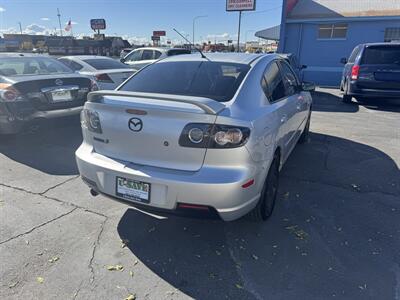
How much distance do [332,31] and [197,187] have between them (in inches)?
704

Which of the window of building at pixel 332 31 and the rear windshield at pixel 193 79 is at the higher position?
the window of building at pixel 332 31

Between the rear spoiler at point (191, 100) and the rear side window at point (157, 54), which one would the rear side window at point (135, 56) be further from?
the rear spoiler at point (191, 100)

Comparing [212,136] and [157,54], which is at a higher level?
[157,54]

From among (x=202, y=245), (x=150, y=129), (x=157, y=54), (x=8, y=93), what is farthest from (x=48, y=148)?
(x=157, y=54)

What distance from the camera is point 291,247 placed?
9.37ft

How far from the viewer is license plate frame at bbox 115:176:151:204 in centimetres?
255

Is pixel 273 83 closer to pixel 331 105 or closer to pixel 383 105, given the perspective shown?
pixel 331 105

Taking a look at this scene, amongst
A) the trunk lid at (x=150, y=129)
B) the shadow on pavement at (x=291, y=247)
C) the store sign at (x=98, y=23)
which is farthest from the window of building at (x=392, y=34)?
the store sign at (x=98, y=23)

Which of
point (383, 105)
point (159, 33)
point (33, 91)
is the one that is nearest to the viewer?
point (33, 91)

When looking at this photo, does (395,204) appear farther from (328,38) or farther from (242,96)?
(328,38)

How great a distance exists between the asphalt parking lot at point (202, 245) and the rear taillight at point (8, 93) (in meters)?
1.12

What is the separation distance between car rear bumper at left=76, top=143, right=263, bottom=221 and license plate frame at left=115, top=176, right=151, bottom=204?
28 millimetres

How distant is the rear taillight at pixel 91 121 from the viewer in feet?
9.34

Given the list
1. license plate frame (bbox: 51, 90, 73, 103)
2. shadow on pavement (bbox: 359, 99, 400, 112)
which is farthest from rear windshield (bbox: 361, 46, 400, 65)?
license plate frame (bbox: 51, 90, 73, 103)
